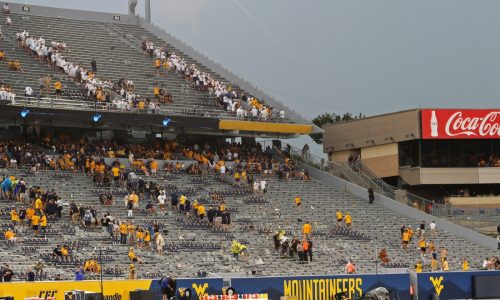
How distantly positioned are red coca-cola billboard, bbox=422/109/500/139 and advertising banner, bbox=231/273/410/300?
23.9 metres

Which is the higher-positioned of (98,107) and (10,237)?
(98,107)

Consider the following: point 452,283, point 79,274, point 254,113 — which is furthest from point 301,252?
point 254,113

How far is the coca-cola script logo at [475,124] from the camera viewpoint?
57094mm

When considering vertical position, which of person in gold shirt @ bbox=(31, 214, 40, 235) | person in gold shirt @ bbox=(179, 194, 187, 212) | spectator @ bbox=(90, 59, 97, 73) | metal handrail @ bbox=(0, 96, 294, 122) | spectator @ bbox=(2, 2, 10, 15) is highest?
spectator @ bbox=(2, 2, 10, 15)

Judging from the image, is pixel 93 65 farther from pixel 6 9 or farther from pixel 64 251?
→ pixel 64 251

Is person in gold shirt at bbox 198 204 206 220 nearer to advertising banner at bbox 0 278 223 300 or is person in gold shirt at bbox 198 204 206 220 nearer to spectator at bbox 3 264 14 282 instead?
spectator at bbox 3 264 14 282

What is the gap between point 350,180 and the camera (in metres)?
55.8

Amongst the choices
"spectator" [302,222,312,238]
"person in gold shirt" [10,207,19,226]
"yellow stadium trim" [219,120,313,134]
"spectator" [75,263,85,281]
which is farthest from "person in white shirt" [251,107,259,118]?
"spectator" [75,263,85,281]

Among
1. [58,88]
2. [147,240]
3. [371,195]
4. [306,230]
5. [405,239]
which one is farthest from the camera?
[371,195]

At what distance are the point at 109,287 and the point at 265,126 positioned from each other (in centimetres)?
2647

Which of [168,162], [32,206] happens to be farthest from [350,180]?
[32,206]

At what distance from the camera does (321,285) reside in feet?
107

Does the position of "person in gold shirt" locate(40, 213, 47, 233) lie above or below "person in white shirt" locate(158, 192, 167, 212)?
below

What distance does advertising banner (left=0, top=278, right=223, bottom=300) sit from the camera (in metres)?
29.2
